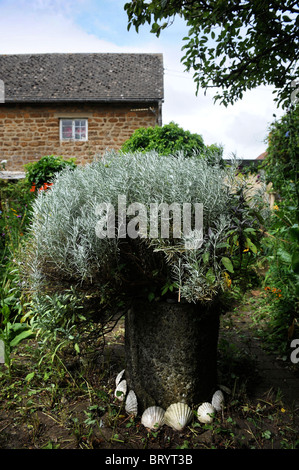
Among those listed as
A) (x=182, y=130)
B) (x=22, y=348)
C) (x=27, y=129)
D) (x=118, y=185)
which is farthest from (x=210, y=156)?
(x=27, y=129)

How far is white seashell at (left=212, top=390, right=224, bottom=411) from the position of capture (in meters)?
2.29

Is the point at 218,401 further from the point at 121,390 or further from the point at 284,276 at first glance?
the point at 284,276

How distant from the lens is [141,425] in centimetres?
222

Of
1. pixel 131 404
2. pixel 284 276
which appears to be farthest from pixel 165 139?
pixel 131 404

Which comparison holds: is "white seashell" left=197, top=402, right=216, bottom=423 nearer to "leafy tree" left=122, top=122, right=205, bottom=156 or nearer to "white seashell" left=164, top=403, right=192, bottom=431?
"white seashell" left=164, top=403, right=192, bottom=431

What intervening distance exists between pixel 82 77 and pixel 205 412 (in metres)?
14.3

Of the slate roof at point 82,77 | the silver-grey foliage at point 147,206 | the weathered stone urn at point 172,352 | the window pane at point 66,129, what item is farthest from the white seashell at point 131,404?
the window pane at point 66,129

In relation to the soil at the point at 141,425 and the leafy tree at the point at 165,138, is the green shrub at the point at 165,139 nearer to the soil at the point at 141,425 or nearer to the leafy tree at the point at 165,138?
the leafy tree at the point at 165,138

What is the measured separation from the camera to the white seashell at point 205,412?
2.20 meters

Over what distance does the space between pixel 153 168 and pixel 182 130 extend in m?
5.80

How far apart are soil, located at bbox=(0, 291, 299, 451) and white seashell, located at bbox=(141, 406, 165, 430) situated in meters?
0.03

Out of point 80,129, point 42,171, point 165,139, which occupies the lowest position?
point 42,171

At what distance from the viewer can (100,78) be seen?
14.2 meters
